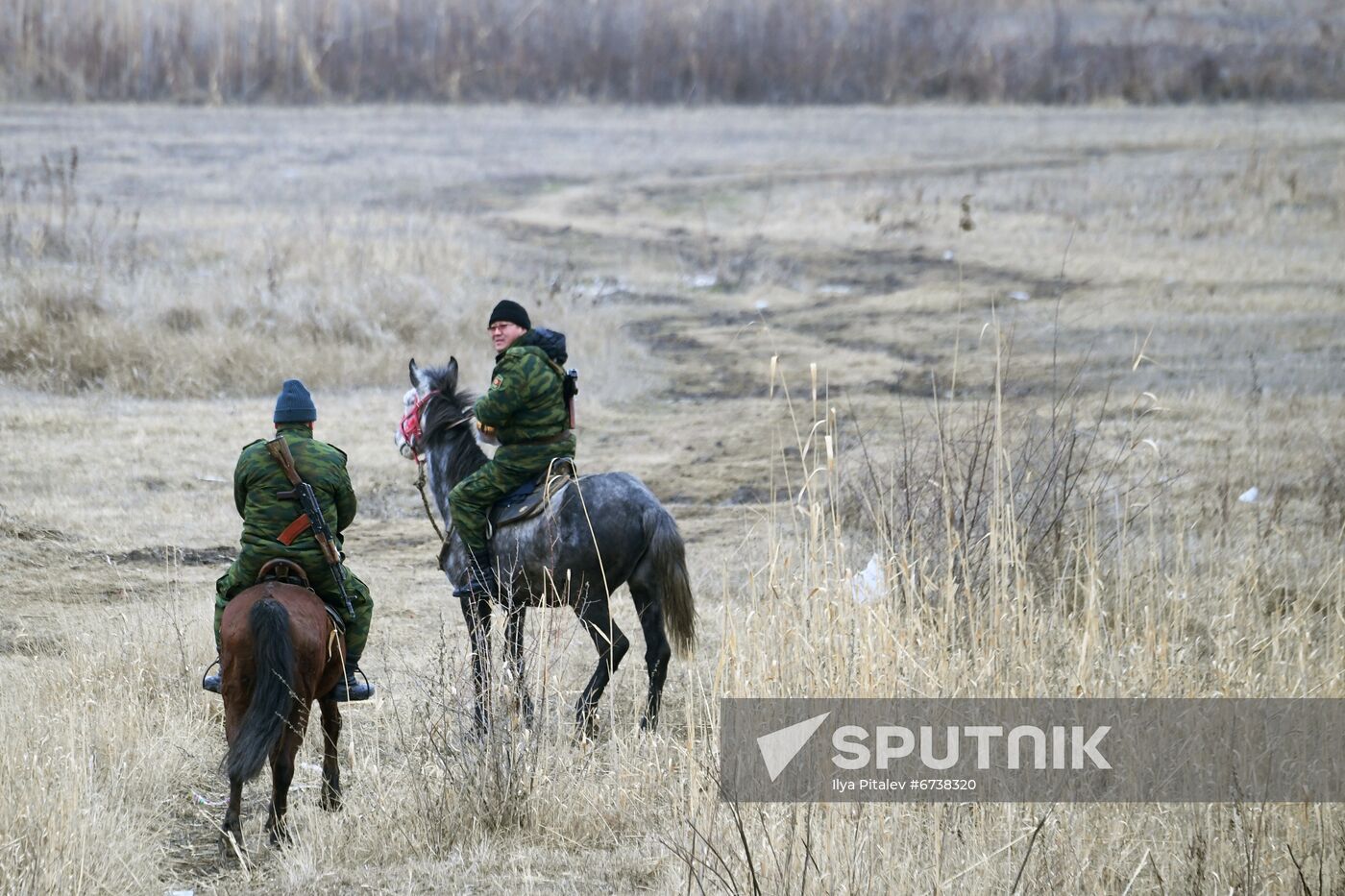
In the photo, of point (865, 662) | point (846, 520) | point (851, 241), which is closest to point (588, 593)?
point (865, 662)

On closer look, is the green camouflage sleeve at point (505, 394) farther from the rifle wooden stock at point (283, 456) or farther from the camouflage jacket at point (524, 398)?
the rifle wooden stock at point (283, 456)

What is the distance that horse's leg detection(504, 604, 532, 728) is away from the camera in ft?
19.0

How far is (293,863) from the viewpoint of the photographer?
5.25 metres

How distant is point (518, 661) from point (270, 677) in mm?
1231

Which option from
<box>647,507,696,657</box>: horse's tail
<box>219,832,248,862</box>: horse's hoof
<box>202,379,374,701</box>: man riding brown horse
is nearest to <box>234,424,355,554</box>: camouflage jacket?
<box>202,379,374,701</box>: man riding brown horse

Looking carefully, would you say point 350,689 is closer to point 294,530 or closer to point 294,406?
point 294,530

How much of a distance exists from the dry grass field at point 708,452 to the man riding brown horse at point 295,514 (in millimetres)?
452

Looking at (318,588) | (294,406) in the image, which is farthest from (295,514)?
(294,406)

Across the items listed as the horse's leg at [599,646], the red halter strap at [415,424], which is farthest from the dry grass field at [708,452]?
the red halter strap at [415,424]

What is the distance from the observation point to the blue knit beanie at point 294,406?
5.96m

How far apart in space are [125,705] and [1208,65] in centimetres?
4225

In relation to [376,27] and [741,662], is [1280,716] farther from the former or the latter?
[376,27]

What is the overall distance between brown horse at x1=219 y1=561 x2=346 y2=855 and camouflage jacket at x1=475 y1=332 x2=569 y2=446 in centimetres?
166

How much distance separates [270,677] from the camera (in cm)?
544
